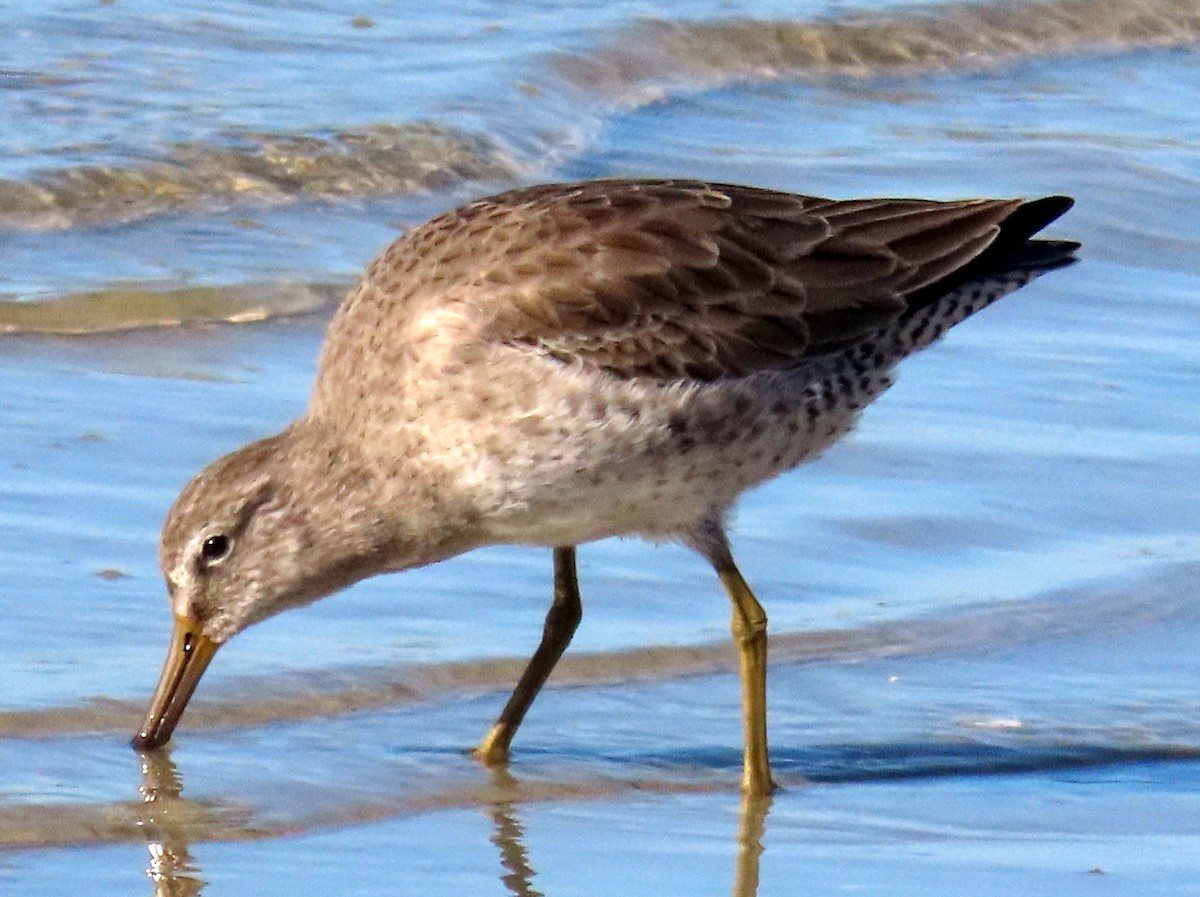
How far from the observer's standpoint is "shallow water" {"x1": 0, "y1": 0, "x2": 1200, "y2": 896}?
4941 millimetres

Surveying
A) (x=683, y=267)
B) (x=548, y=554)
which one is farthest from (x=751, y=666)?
(x=548, y=554)

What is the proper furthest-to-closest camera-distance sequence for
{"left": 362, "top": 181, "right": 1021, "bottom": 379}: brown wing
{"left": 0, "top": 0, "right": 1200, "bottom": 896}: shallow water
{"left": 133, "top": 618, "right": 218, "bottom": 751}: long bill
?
{"left": 362, "top": 181, "right": 1021, "bottom": 379}: brown wing, {"left": 133, "top": 618, "right": 218, "bottom": 751}: long bill, {"left": 0, "top": 0, "right": 1200, "bottom": 896}: shallow water

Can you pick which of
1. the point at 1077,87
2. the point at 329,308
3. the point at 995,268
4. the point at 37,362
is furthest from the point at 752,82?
the point at 995,268

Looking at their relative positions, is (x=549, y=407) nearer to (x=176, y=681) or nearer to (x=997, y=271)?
(x=176, y=681)

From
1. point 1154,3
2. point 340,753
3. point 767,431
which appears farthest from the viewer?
point 1154,3

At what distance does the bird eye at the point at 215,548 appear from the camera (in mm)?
5363

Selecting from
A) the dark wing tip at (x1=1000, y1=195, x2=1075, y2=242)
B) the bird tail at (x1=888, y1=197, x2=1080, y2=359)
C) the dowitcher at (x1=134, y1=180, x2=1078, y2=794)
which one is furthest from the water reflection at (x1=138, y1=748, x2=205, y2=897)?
the dark wing tip at (x1=1000, y1=195, x2=1075, y2=242)

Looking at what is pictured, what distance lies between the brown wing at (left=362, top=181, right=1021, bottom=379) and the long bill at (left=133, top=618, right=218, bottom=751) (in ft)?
2.80

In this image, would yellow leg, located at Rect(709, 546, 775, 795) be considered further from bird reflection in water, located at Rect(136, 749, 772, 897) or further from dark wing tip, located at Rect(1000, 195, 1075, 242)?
dark wing tip, located at Rect(1000, 195, 1075, 242)

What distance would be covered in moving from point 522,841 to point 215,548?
951 mm

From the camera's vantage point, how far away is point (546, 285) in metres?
5.48

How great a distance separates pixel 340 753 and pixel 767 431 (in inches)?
44.9

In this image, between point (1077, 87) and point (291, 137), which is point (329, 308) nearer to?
point (291, 137)

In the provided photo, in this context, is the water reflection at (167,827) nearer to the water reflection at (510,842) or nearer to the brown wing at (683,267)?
the water reflection at (510,842)
